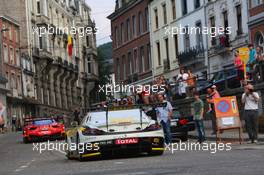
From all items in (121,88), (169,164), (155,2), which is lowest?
(169,164)

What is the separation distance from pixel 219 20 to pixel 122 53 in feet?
74.9

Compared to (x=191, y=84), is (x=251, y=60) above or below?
above

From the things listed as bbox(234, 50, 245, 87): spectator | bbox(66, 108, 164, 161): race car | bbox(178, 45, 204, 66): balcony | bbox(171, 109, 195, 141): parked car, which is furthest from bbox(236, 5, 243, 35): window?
bbox(66, 108, 164, 161): race car

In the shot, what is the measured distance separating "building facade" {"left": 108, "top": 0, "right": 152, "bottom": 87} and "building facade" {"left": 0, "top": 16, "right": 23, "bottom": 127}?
12.7 m

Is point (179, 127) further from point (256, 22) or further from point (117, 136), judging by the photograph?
point (256, 22)

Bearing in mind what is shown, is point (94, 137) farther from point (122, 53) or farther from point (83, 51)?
point (83, 51)

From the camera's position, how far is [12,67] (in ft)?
273

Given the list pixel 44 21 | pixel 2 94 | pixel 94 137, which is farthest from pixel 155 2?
pixel 94 137

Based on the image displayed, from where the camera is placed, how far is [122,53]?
238 feet

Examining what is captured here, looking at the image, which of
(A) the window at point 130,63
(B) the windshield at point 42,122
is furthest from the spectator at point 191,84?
(A) the window at point 130,63

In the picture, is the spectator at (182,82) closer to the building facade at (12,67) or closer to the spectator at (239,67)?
the spectator at (239,67)

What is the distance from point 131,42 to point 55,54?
3178 cm

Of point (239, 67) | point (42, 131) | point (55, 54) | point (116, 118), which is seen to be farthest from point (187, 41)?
point (55, 54)

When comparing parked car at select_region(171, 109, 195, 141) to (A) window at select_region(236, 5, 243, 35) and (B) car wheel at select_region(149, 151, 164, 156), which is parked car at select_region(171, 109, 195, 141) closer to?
(B) car wheel at select_region(149, 151, 164, 156)
